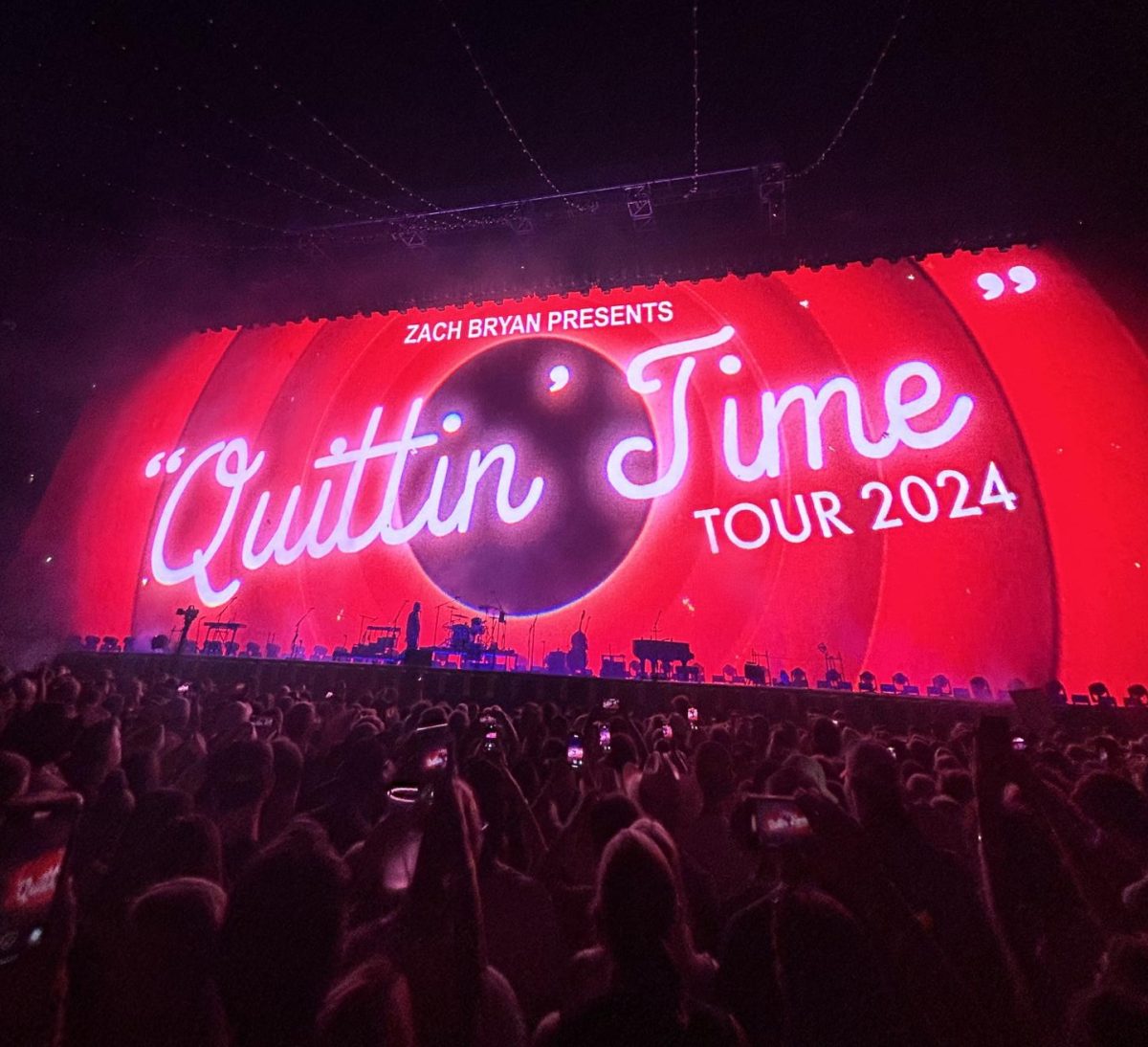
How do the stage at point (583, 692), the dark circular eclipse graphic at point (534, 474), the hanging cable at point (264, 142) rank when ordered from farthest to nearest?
the dark circular eclipse graphic at point (534, 474) → the hanging cable at point (264, 142) → the stage at point (583, 692)

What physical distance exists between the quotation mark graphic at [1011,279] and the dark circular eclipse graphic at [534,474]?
6341mm

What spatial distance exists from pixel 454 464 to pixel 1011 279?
36.0ft

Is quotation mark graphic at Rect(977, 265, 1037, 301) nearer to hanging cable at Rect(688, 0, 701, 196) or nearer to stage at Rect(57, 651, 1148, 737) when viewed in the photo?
hanging cable at Rect(688, 0, 701, 196)

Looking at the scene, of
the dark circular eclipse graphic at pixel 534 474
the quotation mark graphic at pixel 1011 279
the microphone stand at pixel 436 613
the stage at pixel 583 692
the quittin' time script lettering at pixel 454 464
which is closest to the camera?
the stage at pixel 583 692

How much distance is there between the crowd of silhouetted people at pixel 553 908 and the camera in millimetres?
1015

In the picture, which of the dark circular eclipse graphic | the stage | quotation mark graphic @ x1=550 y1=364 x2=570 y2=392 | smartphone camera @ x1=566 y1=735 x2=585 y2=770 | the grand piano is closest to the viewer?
smartphone camera @ x1=566 y1=735 x2=585 y2=770

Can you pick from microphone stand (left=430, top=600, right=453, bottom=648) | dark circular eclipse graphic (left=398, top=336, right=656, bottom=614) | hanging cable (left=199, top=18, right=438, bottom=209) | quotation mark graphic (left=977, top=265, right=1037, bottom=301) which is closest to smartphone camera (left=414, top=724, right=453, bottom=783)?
dark circular eclipse graphic (left=398, top=336, right=656, bottom=614)

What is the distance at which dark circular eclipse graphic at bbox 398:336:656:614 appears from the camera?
1135cm

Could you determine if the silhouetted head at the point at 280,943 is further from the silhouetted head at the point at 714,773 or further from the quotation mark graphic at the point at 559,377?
the quotation mark graphic at the point at 559,377

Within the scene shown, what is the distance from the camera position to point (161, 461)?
41.6 ft

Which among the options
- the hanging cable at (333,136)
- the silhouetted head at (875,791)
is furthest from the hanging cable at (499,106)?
the silhouetted head at (875,791)

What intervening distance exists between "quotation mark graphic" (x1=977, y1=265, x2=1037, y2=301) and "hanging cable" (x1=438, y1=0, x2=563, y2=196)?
7.67 meters

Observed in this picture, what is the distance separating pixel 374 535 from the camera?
11344mm

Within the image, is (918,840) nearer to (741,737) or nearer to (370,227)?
(741,737)
